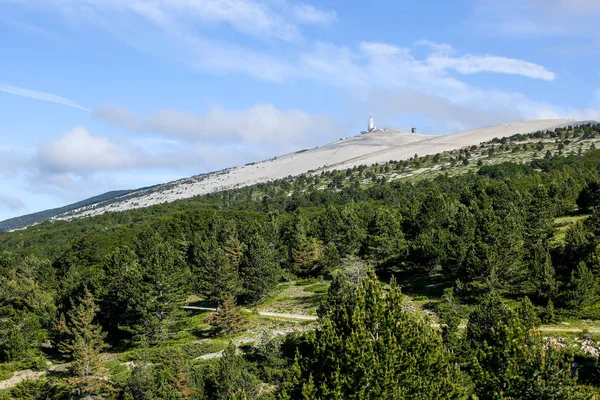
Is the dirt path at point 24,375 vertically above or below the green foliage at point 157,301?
below

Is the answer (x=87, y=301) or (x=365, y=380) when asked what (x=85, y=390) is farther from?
(x=365, y=380)

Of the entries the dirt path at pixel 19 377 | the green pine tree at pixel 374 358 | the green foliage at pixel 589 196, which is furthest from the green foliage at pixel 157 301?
the green foliage at pixel 589 196

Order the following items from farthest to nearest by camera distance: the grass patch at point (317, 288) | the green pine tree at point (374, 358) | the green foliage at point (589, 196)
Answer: the green foliage at point (589, 196) → the grass patch at point (317, 288) → the green pine tree at point (374, 358)

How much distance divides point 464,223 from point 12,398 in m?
58.1

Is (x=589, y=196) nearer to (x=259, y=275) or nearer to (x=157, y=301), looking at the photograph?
(x=259, y=275)

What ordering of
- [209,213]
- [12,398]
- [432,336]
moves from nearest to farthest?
[432,336] < [12,398] < [209,213]

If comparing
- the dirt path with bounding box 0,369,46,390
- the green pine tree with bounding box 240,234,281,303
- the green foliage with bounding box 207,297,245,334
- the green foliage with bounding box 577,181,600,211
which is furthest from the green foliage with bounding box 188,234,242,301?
the green foliage with bounding box 577,181,600,211

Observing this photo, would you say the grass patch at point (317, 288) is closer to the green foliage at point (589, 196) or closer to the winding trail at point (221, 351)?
the winding trail at point (221, 351)

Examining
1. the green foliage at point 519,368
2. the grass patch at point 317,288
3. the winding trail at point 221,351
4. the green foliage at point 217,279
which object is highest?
the green foliage at point 217,279

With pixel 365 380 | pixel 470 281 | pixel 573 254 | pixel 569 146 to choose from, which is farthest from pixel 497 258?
pixel 569 146

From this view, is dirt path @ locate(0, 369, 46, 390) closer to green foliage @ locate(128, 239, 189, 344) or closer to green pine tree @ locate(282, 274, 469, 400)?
green foliage @ locate(128, 239, 189, 344)

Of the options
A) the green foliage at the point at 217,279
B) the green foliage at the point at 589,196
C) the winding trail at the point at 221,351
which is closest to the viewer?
the winding trail at the point at 221,351

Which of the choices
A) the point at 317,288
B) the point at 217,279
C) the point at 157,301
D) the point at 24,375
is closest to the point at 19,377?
the point at 24,375

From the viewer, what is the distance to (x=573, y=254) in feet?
175
